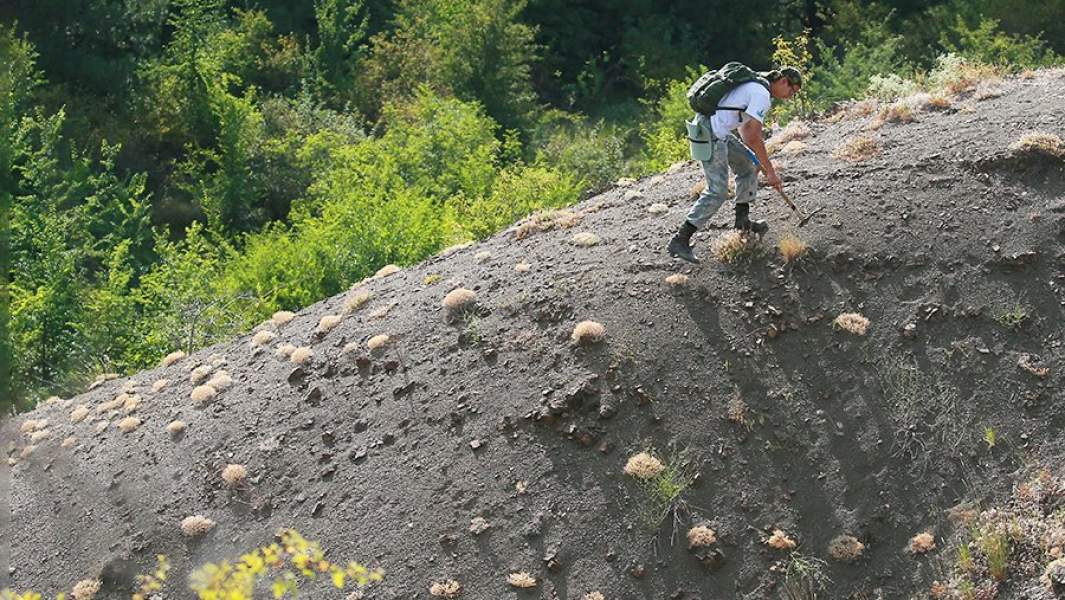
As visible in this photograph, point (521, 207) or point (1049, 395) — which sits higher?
point (1049, 395)

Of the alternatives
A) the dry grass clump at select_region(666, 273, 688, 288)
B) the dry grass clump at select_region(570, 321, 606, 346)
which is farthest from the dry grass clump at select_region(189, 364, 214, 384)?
the dry grass clump at select_region(666, 273, 688, 288)

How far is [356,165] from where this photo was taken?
2645 centimetres

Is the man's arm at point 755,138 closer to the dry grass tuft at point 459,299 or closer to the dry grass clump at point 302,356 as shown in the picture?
the dry grass tuft at point 459,299

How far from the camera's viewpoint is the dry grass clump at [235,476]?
11.0 m

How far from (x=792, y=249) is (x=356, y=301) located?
5279 millimetres

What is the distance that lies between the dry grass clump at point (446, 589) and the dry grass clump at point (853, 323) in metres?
4.05

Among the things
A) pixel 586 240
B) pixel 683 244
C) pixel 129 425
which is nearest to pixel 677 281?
pixel 683 244

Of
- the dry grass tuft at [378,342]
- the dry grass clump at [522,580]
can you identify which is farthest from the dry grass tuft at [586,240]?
the dry grass clump at [522,580]

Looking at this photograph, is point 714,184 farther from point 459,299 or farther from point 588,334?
point 459,299

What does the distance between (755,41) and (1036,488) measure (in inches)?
1286

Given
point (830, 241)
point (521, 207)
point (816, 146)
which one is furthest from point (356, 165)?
point (830, 241)

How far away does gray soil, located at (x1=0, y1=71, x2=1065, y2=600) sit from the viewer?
8922 millimetres

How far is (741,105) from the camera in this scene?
980 centimetres

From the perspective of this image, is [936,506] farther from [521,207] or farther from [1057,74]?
[521,207]
